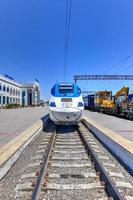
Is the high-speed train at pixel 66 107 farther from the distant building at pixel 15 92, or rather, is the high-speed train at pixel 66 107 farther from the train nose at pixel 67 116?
the distant building at pixel 15 92

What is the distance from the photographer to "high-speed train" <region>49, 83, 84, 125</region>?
15414 millimetres

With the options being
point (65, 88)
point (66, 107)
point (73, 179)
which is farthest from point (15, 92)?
point (73, 179)

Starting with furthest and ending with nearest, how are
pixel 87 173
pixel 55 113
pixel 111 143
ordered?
1. pixel 55 113
2. pixel 111 143
3. pixel 87 173

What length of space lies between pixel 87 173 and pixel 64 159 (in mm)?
1583

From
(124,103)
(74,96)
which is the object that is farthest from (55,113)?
(124,103)

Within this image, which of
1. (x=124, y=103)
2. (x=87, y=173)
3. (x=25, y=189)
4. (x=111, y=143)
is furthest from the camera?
(x=124, y=103)

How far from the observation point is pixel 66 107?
15.5 meters

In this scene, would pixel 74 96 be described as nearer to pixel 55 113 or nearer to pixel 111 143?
pixel 55 113

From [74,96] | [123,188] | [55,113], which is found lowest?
[123,188]

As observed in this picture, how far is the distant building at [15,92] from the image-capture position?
9588 cm

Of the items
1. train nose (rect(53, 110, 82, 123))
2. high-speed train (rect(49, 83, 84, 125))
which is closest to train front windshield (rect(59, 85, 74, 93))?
high-speed train (rect(49, 83, 84, 125))

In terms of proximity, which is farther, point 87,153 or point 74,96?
point 74,96

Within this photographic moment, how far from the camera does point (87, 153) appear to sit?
9047 mm

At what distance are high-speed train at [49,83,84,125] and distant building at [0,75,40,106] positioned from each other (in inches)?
3012
